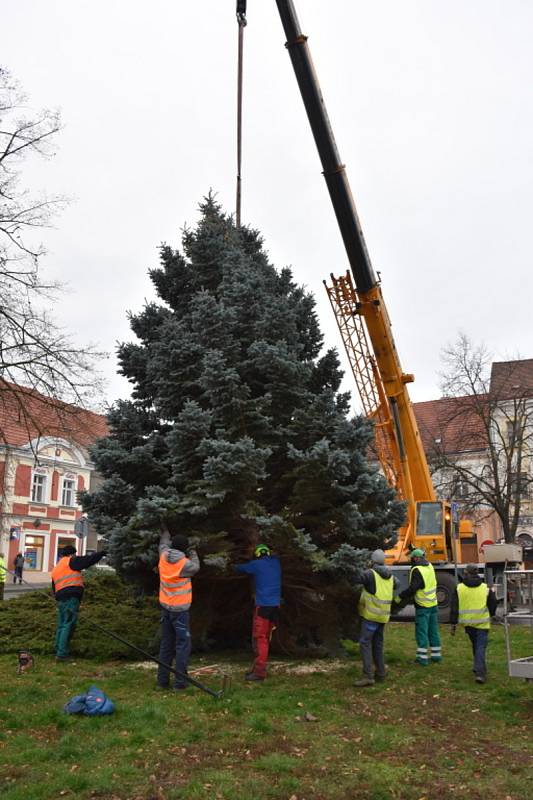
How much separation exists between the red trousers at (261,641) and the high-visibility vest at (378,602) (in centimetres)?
124

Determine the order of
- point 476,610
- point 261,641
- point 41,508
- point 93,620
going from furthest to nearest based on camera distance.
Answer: point 41,508
point 93,620
point 476,610
point 261,641

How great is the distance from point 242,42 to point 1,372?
850cm

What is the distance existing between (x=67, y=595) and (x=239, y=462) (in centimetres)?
323

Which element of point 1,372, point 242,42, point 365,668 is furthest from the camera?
point 1,372

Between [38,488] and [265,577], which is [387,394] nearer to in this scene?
[265,577]

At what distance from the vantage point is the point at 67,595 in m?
10.2

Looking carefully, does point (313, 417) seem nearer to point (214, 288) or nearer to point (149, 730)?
point (214, 288)

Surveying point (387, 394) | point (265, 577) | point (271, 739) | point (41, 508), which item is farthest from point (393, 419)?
point (41, 508)

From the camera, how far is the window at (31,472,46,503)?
141 ft

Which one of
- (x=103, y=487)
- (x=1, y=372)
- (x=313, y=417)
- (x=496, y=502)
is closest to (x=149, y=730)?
(x=103, y=487)

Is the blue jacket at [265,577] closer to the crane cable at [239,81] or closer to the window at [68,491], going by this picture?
the crane cable at [239,81]

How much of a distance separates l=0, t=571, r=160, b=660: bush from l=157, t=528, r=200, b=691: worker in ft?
5.29

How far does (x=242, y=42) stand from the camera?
A: 10.2 m

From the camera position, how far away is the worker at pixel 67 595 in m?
10.1
